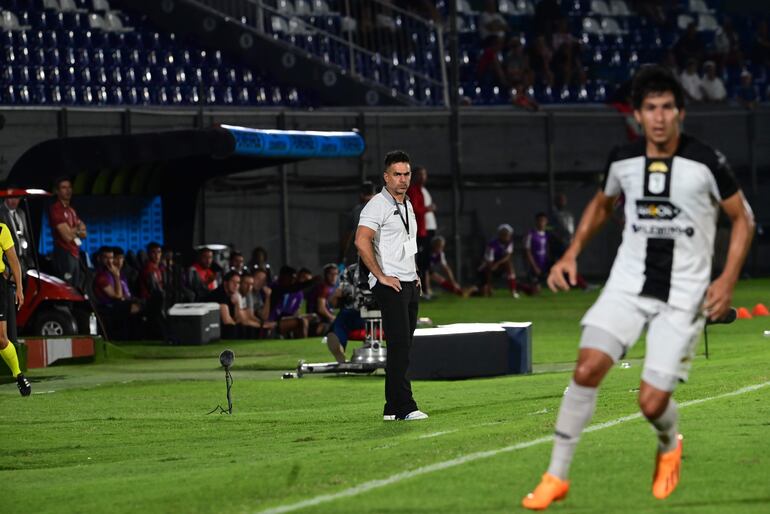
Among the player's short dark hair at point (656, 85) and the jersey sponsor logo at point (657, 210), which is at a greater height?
the player's short dark hair at point (656, 85)

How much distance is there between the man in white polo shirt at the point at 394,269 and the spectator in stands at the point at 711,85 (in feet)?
77.5

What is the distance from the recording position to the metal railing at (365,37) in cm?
3169

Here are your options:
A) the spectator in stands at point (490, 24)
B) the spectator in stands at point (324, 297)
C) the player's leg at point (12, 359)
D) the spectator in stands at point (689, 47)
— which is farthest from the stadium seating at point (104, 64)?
the player's leg at point (12, 359)

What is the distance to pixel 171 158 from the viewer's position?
73.6ft

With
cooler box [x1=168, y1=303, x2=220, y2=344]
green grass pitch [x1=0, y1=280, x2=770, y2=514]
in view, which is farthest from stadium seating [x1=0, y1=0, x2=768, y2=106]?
green grass pitch [x1=0, y1=280, x2=770, y2=514]

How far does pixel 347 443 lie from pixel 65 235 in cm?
1165

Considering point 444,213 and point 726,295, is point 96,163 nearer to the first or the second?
point 444,213

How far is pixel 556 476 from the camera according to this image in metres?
7.35

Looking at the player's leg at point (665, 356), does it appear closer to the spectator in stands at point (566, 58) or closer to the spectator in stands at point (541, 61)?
the spectator in stands at point (541, 61)

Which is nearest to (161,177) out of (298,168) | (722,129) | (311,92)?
(298,168)

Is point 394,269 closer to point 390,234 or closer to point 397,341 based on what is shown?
point 390,234

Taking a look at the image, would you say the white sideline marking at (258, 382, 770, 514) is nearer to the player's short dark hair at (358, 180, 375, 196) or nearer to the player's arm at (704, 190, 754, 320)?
the player's arm at (704, 190, 754, 320)

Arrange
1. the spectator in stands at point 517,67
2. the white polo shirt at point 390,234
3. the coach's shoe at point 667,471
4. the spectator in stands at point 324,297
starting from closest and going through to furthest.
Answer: the coach's shoe at point 667,471
the white polo shirt at point 390,234
the spectator in stands at point 324,297
the spectator in stands at point 517,67

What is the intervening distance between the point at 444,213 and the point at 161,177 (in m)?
6.50
